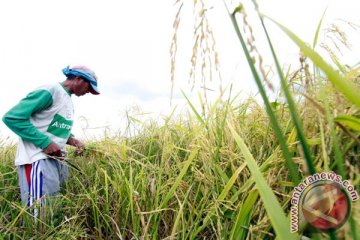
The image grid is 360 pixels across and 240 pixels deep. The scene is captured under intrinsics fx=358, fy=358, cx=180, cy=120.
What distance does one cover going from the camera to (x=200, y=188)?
1.58 m

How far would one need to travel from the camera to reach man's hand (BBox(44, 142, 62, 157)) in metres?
2.79

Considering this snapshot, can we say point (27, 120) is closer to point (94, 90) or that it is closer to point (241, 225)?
point (94, 90)

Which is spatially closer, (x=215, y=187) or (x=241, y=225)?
(x=241, y=225)

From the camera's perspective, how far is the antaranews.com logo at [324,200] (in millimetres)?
711

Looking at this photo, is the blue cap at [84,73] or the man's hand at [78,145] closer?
the man's hand at [78,145]

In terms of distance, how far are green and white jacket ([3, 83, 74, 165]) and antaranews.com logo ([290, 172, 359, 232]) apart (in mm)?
2391

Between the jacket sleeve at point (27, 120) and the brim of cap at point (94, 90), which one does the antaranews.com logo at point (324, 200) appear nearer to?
the jacket sleeve at point (27, 120)

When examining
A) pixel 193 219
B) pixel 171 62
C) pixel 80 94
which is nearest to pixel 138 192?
pixel 193 219

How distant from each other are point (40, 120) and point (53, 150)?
32cm

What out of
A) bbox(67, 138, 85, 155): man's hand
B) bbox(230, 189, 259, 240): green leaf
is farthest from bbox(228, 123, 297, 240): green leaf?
bbox(67, 138, 85, 155): man's hand

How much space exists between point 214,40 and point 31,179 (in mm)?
2482

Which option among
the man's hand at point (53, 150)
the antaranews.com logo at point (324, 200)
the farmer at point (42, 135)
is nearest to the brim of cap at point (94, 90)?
the farmer at point (42, 135)

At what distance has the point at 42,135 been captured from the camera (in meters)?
2.80

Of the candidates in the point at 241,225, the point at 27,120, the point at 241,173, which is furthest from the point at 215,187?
the point at 27,120
